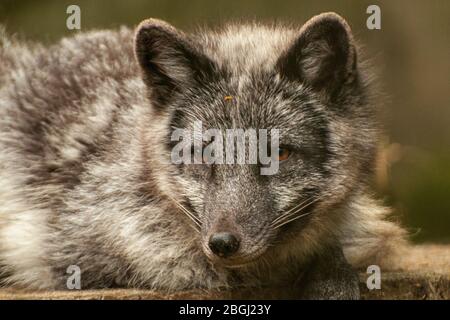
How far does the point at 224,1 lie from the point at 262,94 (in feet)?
18.1

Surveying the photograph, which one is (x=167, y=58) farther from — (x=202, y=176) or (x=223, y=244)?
(x=223, y=244)

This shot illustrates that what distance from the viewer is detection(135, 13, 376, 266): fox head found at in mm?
4363

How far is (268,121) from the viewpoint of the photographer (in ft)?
14.7

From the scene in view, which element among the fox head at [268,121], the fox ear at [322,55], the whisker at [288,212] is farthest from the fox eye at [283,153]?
the fox ear at [322,55]

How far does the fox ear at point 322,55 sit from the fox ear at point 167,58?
480mm

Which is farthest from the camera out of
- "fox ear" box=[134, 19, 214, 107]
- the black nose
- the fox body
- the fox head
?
"fox ear" box=[134, 19, 214, 107]

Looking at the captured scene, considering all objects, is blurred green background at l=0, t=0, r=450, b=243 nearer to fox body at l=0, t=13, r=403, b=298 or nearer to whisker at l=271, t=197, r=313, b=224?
fox body at l=0, t=13, r=403, b=298

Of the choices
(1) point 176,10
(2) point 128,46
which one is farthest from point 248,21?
(1) point 176,10

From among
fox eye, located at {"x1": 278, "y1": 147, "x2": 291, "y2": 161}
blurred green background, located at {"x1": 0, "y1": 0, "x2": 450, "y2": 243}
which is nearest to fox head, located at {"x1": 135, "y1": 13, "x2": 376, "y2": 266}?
fox eye, located at {"x1": 278, "y1": 147, "x2": 291, "y2": 161}

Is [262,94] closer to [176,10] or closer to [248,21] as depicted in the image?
[248,21]

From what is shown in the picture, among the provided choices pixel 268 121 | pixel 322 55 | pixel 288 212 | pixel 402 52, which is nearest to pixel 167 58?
pixel 268 121

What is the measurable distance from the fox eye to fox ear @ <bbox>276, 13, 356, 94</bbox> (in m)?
0.47

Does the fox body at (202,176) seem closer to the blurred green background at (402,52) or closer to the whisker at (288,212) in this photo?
the whisker at (288,212)
